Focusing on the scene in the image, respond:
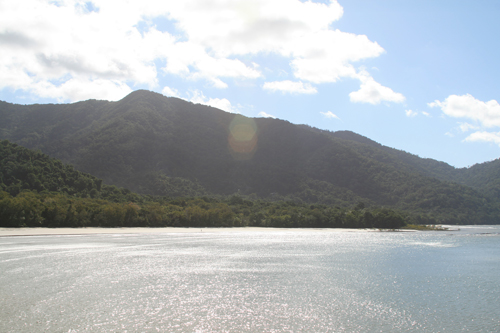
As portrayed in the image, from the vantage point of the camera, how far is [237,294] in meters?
16.7

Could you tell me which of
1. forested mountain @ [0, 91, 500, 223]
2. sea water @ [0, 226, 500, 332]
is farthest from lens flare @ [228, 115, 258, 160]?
sea water @ [0, 226, 500, 332]

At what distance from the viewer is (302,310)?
14.2m

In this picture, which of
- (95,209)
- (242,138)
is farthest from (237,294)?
(242,138)

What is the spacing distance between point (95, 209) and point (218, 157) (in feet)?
277

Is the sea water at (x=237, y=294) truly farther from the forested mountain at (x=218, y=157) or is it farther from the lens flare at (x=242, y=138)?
the lens flare at (x=242, y=138)

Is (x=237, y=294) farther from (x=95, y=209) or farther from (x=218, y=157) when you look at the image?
(x=218, y=157)

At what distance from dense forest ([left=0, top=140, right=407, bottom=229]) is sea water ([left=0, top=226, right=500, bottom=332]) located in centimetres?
2099

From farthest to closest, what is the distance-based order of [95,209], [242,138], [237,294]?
[242,138]
[95,209]
[237,294]

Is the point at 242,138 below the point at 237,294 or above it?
above

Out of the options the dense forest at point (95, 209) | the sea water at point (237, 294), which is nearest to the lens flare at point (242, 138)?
the dense forest at point (95, 209)

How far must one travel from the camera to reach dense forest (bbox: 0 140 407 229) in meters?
48.2

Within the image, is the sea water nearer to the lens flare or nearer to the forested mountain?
the forested mountain

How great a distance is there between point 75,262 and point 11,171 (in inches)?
1746

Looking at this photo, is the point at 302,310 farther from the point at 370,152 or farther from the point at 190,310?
the point at 370,152
